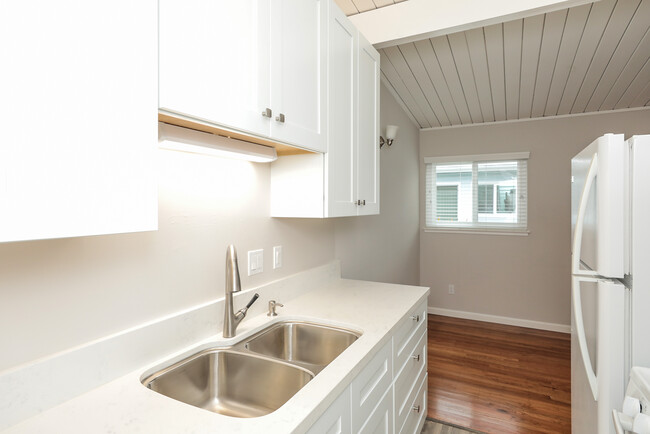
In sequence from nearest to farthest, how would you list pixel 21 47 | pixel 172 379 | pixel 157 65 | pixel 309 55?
pixel 21 47 → pixel 157 65 → pixel 172 379 → pixel 309 55

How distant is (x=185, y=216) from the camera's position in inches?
50.3

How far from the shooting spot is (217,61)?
3.15ft

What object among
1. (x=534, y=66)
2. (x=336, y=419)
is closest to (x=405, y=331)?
(x=336, y=419)

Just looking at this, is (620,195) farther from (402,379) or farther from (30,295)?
(30,295)

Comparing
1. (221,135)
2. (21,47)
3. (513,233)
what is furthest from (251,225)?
(513,233)

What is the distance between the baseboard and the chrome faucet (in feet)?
11.7

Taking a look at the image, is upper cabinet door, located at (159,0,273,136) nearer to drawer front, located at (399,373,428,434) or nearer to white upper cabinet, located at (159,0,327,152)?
white upper cabinet, located at (159,0,327,152)

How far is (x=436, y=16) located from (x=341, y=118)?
102cm

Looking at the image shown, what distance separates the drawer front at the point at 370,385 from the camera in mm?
1129

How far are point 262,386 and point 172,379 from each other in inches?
10.9

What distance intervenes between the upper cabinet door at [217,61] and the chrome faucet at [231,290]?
1.47ft

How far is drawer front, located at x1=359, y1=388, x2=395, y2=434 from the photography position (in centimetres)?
125

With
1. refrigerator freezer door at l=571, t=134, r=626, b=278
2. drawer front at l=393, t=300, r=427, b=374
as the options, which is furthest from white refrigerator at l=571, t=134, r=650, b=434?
drawer front at l=393, t=300, r=427, b=374

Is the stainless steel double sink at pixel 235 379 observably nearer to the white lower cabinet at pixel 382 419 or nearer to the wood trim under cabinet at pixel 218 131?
the white lower cabinet at pixel 382 419
